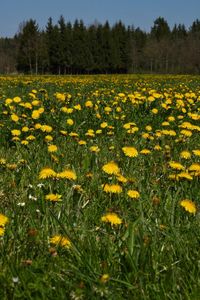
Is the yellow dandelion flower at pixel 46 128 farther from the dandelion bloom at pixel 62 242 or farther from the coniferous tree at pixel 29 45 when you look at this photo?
the coniferous tree at pixel 29 45

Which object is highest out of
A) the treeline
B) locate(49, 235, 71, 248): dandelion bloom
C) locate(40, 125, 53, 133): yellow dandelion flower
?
the treeline

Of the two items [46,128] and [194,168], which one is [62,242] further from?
[46,128]

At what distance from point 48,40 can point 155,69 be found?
951 inches

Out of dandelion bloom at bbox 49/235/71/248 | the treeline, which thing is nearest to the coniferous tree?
the treeline

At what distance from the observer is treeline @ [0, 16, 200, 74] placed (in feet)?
235

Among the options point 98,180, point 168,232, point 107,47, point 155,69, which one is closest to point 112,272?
point 168,232

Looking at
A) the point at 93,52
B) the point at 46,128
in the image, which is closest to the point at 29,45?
the point at 93,52

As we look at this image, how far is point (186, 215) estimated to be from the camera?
254 centimetres

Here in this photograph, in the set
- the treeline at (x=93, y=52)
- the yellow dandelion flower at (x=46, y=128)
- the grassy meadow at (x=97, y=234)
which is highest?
the treeline at (x=93, y=52)

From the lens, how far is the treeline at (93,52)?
7150cm

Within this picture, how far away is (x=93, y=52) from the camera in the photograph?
81.9 metres

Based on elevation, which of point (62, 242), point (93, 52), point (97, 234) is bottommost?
point (97, 234)

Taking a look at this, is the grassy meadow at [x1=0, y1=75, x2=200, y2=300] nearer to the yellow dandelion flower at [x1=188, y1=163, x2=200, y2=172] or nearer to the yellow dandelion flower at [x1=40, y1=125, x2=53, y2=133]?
the yellow dandelion flower at [x1=188, y1=163, x2=200, y2=172]

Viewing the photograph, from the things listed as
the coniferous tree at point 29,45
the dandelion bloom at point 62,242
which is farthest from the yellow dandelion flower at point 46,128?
the coniferous tree at point 29,45
